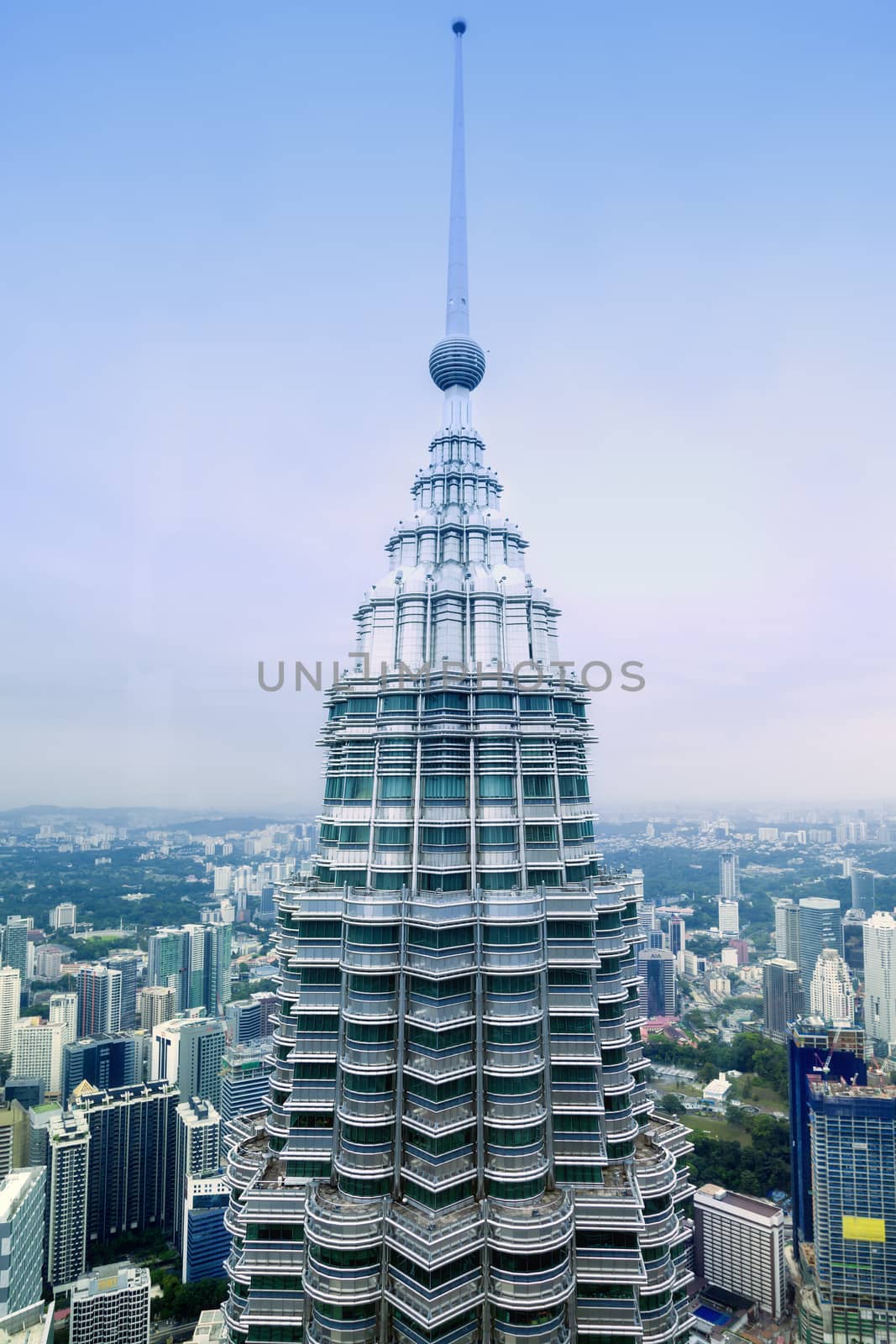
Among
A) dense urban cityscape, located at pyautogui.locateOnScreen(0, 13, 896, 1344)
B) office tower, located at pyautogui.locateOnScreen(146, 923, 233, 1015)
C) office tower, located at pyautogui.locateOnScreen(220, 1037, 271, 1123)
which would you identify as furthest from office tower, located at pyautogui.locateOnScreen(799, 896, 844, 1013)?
office tower, located at pyautogui.locateOnScreen(146, 923, 233, 1015)

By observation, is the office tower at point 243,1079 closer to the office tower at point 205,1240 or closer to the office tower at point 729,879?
the office tower at point 205,1240

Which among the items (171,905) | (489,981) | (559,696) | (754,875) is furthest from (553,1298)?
(754,875)

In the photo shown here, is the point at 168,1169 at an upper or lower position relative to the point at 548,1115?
lower

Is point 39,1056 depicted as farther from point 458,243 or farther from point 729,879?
point 729,879

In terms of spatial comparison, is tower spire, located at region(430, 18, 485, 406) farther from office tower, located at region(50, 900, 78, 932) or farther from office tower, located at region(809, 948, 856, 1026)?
office tower, located at region(50, 900, 78, 932)

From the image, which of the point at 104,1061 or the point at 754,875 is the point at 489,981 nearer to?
the point at 104,1061

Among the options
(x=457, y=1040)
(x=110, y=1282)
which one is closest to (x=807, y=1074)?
(x=457, y=1040)

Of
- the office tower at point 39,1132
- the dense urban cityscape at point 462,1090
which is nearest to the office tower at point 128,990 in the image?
the office tower at point 39,1132
